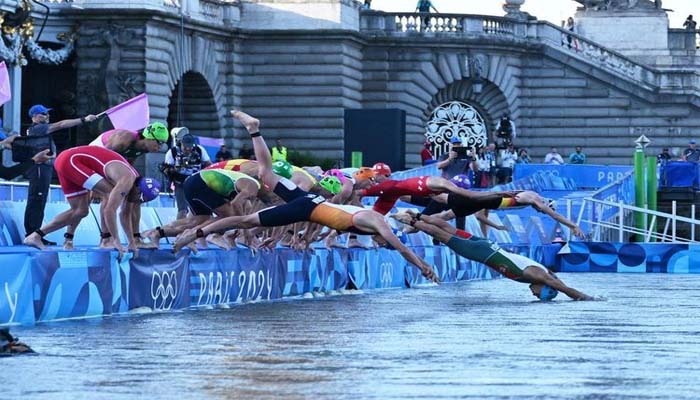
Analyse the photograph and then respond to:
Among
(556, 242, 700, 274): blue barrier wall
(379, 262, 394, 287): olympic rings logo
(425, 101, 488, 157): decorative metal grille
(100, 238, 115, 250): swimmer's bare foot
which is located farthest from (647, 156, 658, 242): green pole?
(100, 238, 115, 250): swimmer's bare foot

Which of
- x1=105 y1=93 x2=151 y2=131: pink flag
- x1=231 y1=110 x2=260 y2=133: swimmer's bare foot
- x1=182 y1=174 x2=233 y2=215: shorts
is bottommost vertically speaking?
x1=182 y1=174 x2=233 y2=215: shorts

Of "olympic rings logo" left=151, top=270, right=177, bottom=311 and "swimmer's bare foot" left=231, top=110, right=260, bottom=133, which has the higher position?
"swimmer's bare foot" left=231, top=110, right=260, bottom=133

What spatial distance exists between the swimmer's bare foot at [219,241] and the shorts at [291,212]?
2.82m

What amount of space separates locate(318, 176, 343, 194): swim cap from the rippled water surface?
Result: 16.0 feet

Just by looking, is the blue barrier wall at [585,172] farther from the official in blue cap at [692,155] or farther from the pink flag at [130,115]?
the pink flag at [130,115]

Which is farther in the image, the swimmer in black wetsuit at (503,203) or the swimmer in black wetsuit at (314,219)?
the swimmer in black wetsuit at (503,203)

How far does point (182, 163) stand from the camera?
84.4 ft

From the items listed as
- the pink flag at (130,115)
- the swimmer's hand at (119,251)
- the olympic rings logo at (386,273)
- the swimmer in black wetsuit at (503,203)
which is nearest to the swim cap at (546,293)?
the swimmer in black wetsuit at (503,203)

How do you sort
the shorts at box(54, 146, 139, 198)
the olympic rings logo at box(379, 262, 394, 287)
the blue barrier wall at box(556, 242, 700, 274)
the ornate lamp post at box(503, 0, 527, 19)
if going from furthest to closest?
the ornate lamp post at box(503, 0, 527, 19) → the blue barrier wall at box(556, 242, 700, 274) → the olympic rings logo at box(379, 262, 394, 287) → the shorts at box(54, 146, 139, 198)

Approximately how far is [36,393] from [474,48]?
5960 cm

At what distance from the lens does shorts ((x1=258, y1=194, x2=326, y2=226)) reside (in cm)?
1923

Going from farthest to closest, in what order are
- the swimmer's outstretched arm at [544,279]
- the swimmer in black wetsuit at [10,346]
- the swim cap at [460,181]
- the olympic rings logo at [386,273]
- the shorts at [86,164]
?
the swim cap at [460,181], the olympic rings logo at [386,273], the swimmer's outstretched arm at [544,279], the shorts at [86,164], the swimmer in black wetsuit at [10,346]

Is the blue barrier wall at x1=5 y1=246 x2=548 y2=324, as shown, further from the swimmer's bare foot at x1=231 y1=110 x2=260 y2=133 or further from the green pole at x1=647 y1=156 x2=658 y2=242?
the green pole at x1=647 y1=156 x2=658 y2=242

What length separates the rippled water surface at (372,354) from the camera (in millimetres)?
10805
